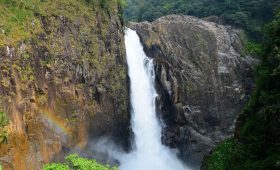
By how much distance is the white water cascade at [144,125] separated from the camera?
36.9 m

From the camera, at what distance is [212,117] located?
134 ft

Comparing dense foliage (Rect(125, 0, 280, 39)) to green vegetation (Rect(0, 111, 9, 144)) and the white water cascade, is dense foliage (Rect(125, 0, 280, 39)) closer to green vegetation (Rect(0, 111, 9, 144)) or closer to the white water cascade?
the white water cascade

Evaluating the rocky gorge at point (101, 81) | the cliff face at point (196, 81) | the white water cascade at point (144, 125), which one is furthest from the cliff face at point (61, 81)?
the cliff face at point (196, 81)

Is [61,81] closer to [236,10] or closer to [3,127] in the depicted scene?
[3,127]

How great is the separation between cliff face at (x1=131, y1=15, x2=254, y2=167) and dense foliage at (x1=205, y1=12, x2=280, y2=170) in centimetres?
1027

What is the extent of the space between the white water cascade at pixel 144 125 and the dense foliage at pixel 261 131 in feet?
28.6

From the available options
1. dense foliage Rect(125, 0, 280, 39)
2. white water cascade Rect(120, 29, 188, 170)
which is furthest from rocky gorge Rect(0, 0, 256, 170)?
dense foliage Rect(125, 0, 280, 39)

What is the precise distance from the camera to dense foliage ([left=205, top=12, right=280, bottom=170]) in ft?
72.9

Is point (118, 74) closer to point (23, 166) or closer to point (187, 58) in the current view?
point (187, 58)

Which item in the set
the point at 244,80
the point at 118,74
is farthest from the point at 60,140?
the point at 244,80

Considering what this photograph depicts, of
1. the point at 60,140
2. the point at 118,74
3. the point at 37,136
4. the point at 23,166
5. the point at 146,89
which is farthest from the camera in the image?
the point at 146,89

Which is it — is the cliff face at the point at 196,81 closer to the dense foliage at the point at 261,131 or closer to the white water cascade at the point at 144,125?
the white water cascade at the point at 144,125

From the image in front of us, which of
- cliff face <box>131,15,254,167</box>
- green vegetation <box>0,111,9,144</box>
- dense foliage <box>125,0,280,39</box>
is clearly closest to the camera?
green vegetation <box>0,111,9,144</box>

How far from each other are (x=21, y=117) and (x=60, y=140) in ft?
13.8
